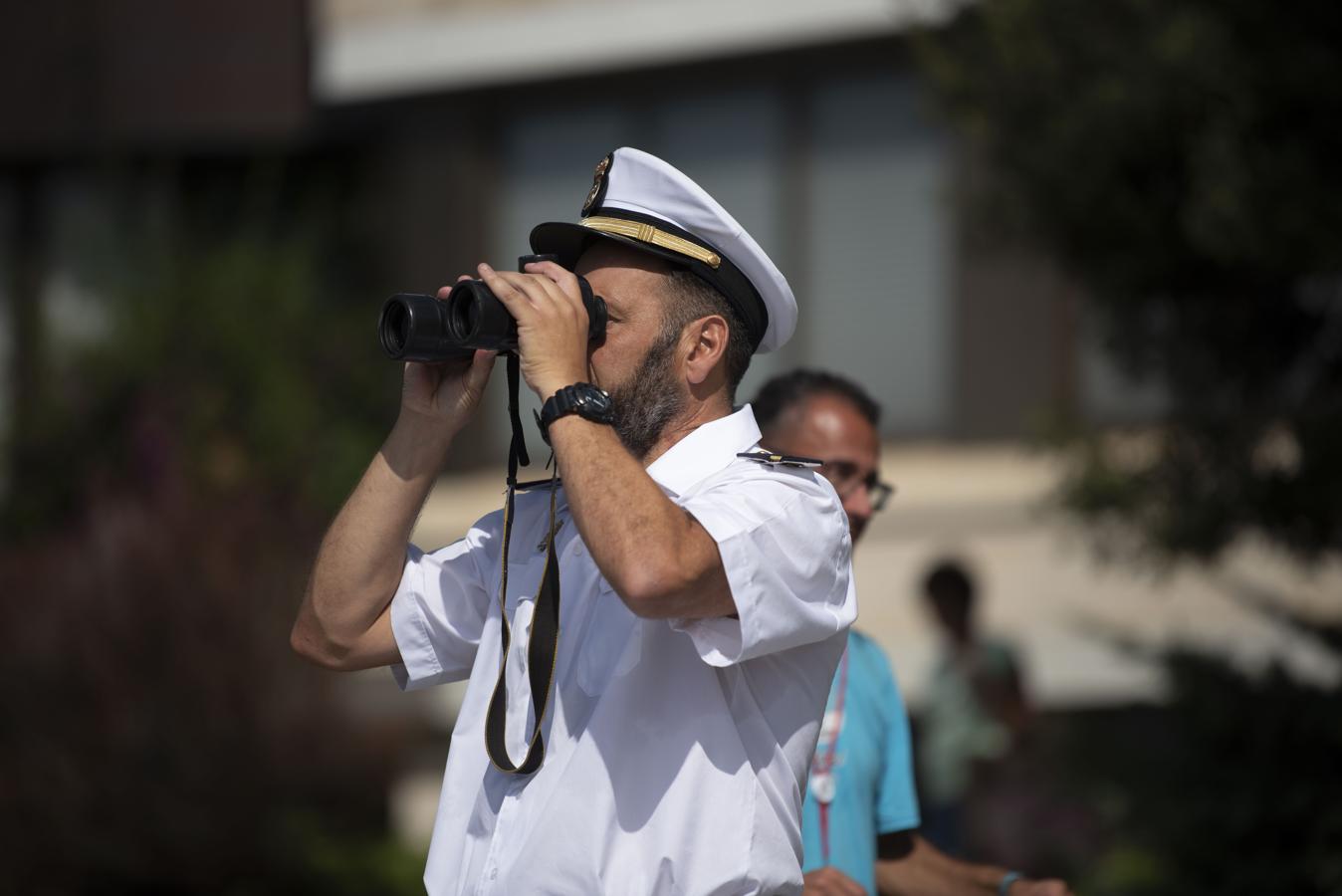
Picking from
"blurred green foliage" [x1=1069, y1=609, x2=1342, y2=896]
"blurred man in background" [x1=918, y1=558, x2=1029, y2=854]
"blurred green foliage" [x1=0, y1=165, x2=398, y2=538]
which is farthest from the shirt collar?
"blurred green foliage" [x1=0, y1=165, x2=398, y2=538]

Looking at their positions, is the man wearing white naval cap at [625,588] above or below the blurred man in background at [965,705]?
above

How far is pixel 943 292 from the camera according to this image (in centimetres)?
969

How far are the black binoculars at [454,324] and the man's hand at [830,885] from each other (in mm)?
1040

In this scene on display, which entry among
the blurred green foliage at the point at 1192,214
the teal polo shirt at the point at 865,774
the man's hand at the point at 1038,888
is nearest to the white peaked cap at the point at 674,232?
the teal polo shirt at the point at 865,774

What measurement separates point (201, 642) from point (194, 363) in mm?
3296

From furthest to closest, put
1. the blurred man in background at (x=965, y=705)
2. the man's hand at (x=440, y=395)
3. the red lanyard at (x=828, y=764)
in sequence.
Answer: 1. the blurred man in background at (x=965, y=705)
2. the red lanyard at (x=828, y=764)
3. the man's hand at (x=440, y=395)

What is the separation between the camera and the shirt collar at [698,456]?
7.91ft

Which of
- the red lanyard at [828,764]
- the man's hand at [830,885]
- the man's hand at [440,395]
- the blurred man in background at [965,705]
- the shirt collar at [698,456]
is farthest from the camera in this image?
the blurred man in background at [965,705]

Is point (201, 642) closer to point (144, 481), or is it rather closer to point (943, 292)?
point (144, 481)

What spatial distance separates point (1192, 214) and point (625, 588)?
155 inches

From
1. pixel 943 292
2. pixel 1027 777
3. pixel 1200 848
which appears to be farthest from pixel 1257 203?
pixel 943 292

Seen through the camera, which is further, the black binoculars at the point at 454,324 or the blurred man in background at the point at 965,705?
the blurred man in background at the point at 965,705

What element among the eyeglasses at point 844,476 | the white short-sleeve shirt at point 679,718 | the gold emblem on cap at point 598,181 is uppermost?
the gold emblem on cap at point 598,181

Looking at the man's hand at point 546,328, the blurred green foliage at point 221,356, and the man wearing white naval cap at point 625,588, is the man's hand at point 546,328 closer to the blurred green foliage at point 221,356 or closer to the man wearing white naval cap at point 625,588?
the man wearing white naval cap at point 625,588
